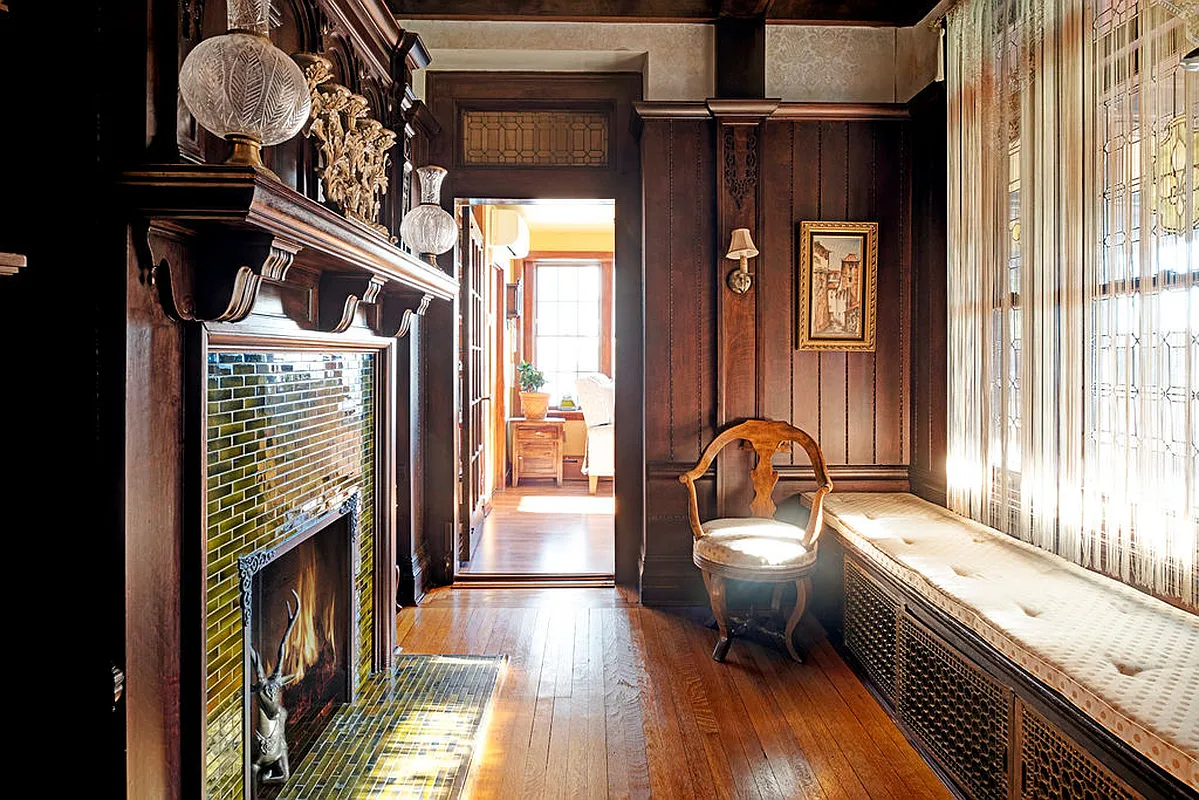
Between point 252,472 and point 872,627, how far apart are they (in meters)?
2.36

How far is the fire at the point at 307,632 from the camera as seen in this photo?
2436 mm

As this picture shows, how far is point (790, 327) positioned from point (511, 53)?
2039mm

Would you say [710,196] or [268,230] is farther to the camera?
[710,196]

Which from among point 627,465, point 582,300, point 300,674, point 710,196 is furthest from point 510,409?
point 300,674

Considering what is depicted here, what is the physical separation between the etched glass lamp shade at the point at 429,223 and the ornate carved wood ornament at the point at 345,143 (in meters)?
0.27

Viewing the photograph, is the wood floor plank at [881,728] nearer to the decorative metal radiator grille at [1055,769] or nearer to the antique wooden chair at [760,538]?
the antique wooden chair at [760,538]

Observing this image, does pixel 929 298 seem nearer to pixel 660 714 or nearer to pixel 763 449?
pixel 763 449

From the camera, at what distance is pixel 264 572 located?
222cm

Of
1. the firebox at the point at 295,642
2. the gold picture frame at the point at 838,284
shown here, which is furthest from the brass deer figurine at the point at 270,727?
the gold picture frame at the point at 838,284

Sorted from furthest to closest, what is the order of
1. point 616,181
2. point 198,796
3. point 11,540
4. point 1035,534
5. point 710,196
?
point 616,181
point 710,196
point 1035,534
point 198,796
point 11,540

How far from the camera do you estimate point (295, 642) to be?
245 cm

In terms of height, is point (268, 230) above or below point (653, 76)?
below

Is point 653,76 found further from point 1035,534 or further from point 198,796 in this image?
point 198,796

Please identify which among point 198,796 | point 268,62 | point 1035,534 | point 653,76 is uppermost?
point 653,76
